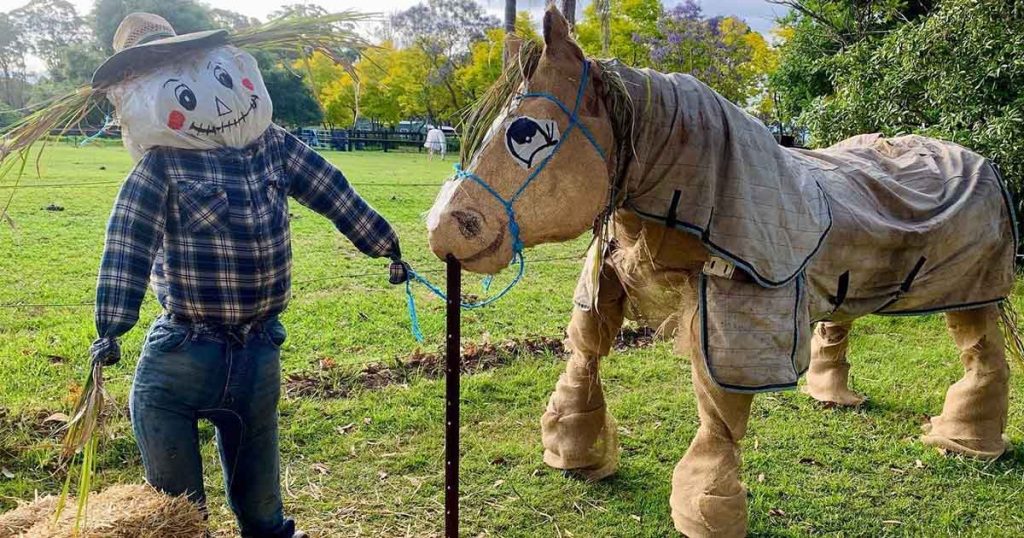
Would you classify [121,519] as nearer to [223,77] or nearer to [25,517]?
[25,517]

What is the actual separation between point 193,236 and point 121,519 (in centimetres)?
88

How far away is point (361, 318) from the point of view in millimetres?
5910

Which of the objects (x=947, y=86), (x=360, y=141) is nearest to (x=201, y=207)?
(x=947, y=86)

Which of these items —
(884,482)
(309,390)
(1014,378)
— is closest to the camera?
(884,482)

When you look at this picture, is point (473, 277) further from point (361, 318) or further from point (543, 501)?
point (543, 501)

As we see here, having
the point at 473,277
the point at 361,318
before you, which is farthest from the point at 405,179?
the point at 361,318

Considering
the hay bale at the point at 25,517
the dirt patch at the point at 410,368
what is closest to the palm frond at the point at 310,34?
the hay bale at the point at 25,517

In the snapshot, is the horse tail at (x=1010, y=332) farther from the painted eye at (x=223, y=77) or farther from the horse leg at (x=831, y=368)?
the painted eye at (x=223, y=77)

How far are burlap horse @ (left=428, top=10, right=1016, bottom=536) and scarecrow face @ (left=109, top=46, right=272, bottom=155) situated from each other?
72 cm

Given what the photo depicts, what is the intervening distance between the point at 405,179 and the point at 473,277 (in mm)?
9193

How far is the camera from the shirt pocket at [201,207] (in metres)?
2.23

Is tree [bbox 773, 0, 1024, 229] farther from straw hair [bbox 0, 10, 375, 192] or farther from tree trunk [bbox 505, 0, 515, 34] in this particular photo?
straw hair [bbox 0, 10, 375, 192]

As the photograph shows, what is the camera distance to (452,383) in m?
2.14

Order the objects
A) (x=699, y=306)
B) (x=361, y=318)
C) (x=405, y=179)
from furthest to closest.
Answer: (x=405, y=179)
(x=361, y=318)
(x=699, y=306)
